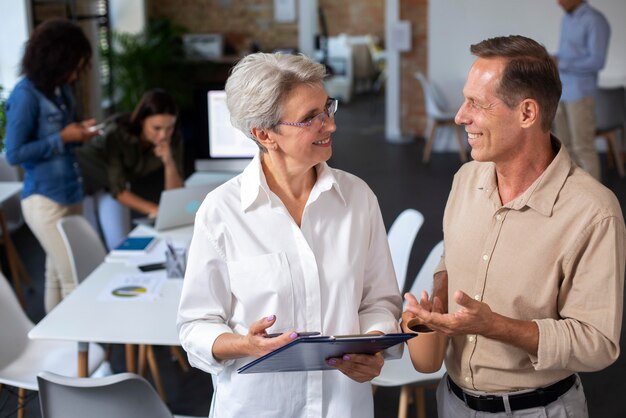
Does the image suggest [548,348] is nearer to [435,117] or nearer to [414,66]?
[435,117]

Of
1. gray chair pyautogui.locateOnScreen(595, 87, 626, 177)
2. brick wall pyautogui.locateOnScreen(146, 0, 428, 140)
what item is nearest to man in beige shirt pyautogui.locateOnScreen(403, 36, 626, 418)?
gray chair pyautogui.locateOnScreen(595, 87, 626, 177)

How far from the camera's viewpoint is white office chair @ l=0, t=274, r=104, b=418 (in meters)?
3.57

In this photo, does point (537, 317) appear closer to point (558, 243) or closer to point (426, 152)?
point (558, 243)

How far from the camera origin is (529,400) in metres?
2.12

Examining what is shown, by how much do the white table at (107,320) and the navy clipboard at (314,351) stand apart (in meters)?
1.12

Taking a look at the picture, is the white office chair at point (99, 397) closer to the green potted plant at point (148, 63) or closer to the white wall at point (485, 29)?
the green potted plant at point (148, 63)

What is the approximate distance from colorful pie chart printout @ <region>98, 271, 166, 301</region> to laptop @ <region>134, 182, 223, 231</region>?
21.1 inches

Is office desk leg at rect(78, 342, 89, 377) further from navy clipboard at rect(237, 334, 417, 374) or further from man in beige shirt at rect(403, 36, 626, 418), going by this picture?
man in beige shirt at rect(403, 36, 626, 418)

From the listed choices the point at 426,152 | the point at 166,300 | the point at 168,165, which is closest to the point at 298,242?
the point at 166,300

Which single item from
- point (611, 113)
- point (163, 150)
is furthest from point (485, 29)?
point (163, 150)

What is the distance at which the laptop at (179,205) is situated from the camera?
4.25 m

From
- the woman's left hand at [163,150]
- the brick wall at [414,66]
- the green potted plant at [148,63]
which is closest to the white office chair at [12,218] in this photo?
the woman's left hand at [163,150]

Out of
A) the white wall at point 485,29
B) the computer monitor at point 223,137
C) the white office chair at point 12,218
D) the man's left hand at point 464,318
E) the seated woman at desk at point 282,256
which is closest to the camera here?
the man's left hand at point 464,318

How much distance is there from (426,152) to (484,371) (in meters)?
7.77
